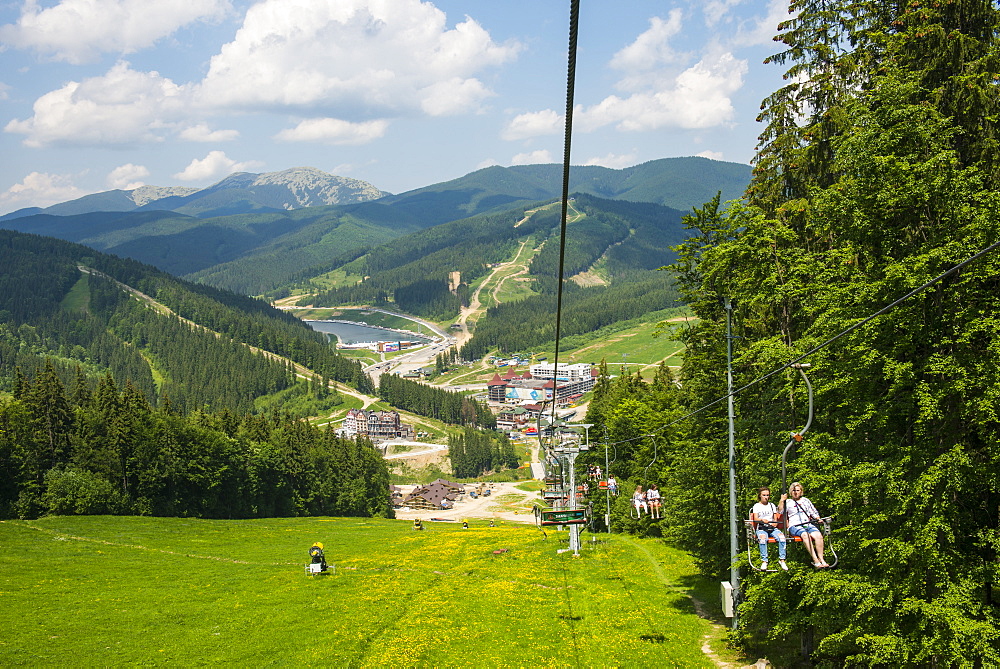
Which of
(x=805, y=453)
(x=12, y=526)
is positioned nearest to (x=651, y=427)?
(x=805, y=453)

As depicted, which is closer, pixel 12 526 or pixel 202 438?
pixel 12 526

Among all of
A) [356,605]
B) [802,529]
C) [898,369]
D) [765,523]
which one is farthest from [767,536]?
[356,605]

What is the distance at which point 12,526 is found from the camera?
65375mm

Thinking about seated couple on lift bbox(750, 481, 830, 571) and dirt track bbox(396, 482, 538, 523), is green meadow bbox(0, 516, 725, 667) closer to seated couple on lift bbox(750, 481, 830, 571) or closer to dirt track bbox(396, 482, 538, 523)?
seated couple on lift bbox(750, 481, 830, 571)

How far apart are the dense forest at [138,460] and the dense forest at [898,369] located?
3161 inches

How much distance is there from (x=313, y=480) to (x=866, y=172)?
107m

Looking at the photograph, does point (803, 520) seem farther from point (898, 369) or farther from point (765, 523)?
point (898, 369)

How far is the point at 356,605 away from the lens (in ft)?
127

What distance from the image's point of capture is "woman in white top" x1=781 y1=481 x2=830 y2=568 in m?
19.1

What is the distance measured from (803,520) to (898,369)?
459cm

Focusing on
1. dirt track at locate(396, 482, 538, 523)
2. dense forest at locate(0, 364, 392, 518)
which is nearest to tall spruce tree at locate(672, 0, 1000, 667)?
dense forest at locate(0, 364, 392, 518)

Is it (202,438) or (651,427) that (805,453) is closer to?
(651,427)

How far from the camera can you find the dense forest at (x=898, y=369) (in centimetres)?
1784

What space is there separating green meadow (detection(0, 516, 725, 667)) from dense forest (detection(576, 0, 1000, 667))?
25.9ft
